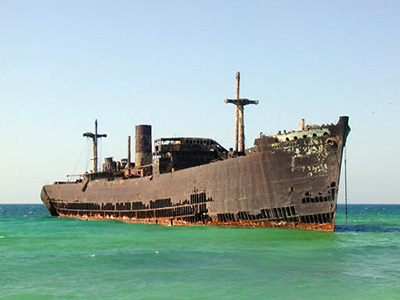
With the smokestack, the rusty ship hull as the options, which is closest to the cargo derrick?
the rusty ship hull

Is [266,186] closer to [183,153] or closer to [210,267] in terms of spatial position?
[210,267]

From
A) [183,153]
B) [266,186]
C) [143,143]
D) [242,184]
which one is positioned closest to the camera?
[266,186]

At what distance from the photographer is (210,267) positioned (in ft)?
68.7

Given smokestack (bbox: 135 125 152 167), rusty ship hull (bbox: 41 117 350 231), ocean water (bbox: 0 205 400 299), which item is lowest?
ocean water (bbox: 0 205 400 299)

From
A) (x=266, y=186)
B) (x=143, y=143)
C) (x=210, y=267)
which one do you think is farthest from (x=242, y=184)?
(x=143, y=143)

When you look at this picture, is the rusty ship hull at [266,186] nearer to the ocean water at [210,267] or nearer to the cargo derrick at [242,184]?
the cargo derrick at [242,184]

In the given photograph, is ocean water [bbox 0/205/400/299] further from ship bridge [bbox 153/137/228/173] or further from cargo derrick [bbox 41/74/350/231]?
ship bridge [bbox 153/137/228/173]

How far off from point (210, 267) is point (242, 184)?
37.9ft

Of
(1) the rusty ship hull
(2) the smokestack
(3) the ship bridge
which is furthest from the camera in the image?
(2) the smokestack

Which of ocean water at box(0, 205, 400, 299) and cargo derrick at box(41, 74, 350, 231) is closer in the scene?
ocean water at box(0, 205, 400, 299)

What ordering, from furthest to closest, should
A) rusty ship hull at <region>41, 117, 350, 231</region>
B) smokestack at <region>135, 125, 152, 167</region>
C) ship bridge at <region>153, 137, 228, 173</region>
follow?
1. smokestack at <region>135, 125, 152, 167</region>
2. ship bridge at <region>153, 137, 228, 173</region>
3. rusty ship hull at <region>41, 117, 350, 231</region>

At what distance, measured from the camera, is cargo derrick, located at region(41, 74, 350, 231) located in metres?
28.1

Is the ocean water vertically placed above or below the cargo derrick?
below

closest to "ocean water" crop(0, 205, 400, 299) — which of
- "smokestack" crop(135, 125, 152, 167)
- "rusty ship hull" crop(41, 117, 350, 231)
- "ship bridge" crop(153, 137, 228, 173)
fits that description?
"rusty ship hull" crop(41, 117, 350, 231)
